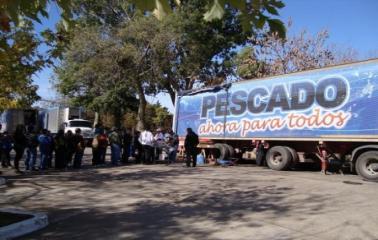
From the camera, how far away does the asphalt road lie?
8.01 meters

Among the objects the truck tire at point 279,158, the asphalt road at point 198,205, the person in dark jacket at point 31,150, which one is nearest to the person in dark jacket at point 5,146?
the person in dark jacket at point 31,150

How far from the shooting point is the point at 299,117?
17.2 meters

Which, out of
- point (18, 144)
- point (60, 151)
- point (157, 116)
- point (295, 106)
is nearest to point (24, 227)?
point (18, 144)

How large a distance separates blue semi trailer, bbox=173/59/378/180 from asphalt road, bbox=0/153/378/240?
48.7 inches

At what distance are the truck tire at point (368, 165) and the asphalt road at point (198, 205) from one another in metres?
0.31

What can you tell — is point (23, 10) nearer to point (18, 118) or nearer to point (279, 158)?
point (279, 158)

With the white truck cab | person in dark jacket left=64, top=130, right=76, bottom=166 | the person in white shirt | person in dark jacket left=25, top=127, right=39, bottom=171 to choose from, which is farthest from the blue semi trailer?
the white truck cab

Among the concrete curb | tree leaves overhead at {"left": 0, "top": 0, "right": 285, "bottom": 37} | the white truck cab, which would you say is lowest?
the concrete curb

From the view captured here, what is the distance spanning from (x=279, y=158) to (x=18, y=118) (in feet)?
106

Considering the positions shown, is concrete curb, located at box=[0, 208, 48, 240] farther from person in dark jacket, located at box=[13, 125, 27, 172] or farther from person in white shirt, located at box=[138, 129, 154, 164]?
person in white shirt, located at box=[138, 129, 154, 164]

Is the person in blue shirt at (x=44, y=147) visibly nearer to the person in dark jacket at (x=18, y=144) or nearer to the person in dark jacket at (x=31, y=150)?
the person in dark jacket at (x=31, y=150)

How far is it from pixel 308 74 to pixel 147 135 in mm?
7080

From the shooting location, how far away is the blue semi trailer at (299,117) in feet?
49.5

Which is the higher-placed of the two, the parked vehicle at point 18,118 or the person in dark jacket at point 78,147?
the parked vehicle at point 18,118
